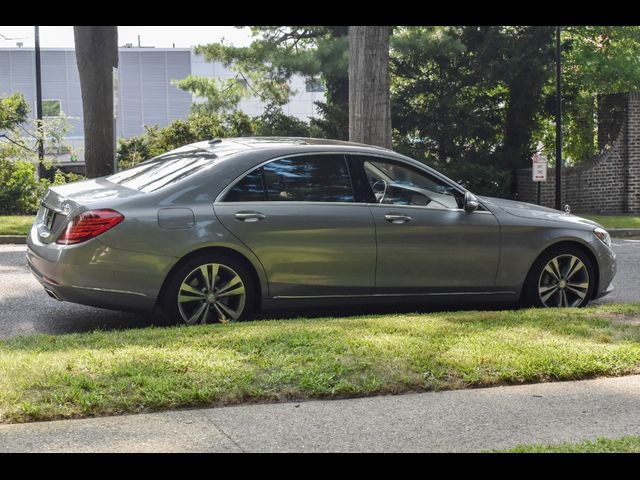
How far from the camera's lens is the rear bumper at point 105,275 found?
7.32m

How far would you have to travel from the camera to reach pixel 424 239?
27.5 ft

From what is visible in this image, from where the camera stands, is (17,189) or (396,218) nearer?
(396,218)

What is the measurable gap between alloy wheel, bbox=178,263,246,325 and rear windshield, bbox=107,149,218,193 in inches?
32.8

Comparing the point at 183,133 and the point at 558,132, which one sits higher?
the point at 183,133

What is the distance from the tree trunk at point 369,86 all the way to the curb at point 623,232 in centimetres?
860

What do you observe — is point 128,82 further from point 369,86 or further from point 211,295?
point 211,295

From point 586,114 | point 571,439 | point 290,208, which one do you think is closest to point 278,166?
point 290,208

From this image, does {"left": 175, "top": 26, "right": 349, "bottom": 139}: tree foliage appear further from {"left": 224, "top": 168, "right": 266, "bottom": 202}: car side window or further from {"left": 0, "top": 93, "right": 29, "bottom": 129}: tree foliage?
{"left": 224, "top": 168, "right": 266, "bottom": 202}: car side window

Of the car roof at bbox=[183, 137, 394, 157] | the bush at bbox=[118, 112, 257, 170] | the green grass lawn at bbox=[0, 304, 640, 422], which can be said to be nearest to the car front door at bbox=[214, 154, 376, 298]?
the car roof at bbox=[183, 137, 394, 157]

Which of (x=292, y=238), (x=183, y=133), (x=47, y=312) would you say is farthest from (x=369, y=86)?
(x=183, y=133)

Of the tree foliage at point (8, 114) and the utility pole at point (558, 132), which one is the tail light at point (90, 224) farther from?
the utility pole at point (558, 132)

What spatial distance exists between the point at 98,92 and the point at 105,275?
36.9ft

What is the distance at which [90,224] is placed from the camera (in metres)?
7.36

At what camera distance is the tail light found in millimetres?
7348
